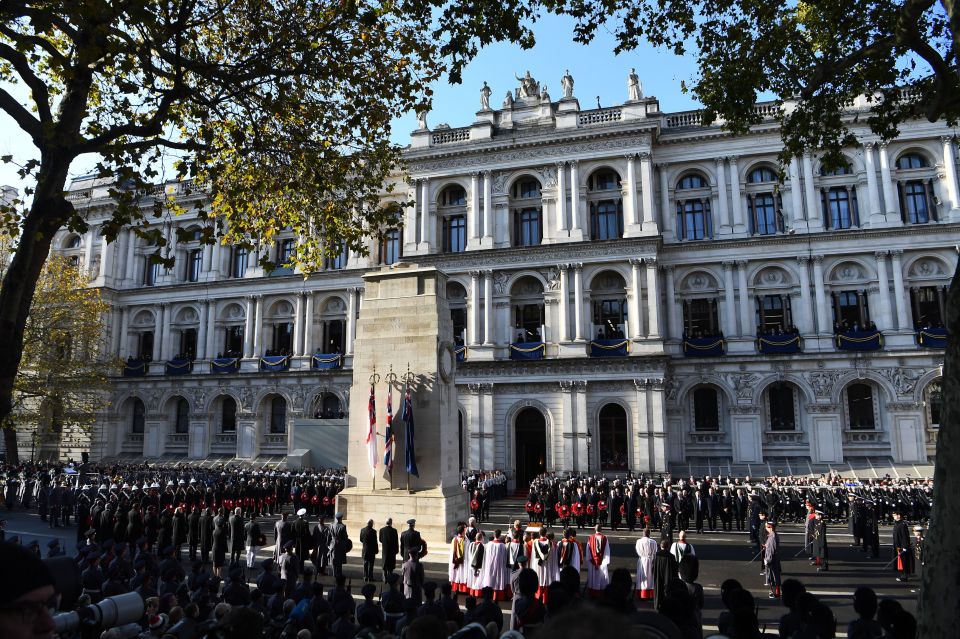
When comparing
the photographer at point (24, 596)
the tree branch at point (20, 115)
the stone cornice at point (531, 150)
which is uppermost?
the stone cornice at point (531, 150)

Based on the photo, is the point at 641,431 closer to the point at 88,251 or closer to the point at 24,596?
the point at 24,596

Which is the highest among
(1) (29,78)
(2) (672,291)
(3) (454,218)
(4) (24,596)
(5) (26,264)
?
(3) (454,218)

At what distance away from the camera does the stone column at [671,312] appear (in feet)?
114

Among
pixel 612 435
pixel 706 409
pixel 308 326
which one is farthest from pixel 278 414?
pixel 706 409

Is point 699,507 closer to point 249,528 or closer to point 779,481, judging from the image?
point 779,481

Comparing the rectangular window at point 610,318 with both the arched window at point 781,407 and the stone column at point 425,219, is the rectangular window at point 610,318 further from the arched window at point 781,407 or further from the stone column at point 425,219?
the stone column at point 425,219

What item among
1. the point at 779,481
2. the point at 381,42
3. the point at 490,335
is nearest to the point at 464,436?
the point at 490,335

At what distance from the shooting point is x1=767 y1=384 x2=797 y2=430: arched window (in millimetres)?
32703

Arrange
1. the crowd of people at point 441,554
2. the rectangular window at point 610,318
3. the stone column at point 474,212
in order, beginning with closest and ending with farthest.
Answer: the crowd of people at point 441,554
the rectangular window at point 610,318
the stone column at point 474,212

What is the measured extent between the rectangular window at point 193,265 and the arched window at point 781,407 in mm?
38710

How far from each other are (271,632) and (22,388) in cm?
3009

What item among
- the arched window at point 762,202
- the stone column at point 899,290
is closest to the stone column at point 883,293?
the stone column at point 899,290

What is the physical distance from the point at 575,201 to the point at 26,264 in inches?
1191

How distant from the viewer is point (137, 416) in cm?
4541
